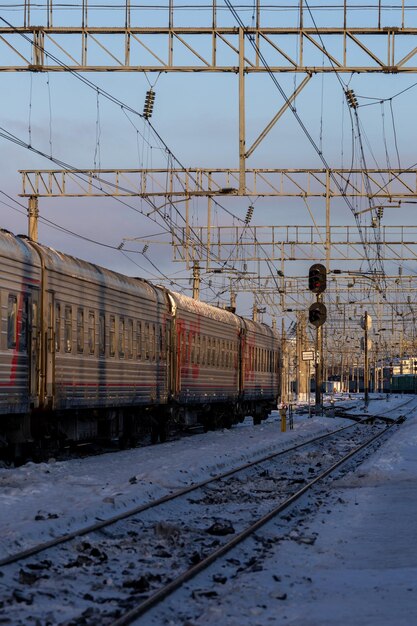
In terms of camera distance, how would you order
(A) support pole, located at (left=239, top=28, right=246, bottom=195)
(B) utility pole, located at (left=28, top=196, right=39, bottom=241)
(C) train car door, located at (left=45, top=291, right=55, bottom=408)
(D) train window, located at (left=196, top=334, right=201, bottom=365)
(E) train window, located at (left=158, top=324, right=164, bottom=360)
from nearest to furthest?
(C) train car door, located at (left=45, top=291, right=55, bottom=408)
(A) support pole, located at (left=239, top=28, right=246, bottom=195)
(E) train window, located at (left=158, top=324, right=164, bottom=360)
(B) utility pole, located at (left=28, top=196, right=39, bottom=241)
(D) train window, located at (left=196, top=334, right=201, bottom=365)

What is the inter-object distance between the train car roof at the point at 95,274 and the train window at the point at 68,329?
719 millimetres

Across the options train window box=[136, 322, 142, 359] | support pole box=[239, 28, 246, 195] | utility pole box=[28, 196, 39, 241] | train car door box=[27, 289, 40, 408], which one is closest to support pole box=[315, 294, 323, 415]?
utility pole box=[28, 196, 39, 241]

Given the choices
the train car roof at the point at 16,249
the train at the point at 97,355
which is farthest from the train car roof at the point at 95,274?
the train car roof at the point at 16,249

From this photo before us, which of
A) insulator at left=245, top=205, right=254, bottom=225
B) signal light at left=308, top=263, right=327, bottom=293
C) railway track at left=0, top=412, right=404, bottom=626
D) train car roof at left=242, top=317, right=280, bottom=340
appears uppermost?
insulator at left=245, top=205, right=254, bottom=225

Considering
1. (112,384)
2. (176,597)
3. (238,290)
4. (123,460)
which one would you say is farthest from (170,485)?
(238,290)

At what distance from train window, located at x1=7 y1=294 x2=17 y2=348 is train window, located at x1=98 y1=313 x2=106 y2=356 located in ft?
15.9

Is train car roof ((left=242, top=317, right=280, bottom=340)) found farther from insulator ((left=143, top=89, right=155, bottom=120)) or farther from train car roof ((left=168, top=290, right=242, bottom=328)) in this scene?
insulator ((left=143, top=89, right=155, bottom=120))

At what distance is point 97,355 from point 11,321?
490 centimetres

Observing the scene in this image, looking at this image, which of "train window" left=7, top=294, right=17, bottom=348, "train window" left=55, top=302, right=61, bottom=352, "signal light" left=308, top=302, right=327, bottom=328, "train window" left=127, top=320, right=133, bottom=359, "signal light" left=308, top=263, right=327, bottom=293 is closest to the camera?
"train window" left=7, top=294, right=17, bottom=348

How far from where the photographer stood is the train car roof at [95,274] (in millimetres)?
19875

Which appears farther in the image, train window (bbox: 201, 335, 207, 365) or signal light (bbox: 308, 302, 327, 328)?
signal light (bbox: 308, 302, 327, 328)

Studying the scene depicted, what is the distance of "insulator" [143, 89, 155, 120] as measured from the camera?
2533 cm

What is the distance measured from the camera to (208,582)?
30.8 ft

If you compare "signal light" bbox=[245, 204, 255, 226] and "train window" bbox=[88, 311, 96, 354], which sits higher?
"signal light" bbox=[245, 204, 255, 226]
